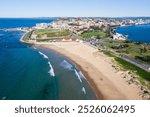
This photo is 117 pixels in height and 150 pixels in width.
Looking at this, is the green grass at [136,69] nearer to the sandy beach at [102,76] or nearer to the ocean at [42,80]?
the sandy beach at [102,76]

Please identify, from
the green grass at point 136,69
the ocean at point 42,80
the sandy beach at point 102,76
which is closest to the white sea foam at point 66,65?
the ocean at point 42,80

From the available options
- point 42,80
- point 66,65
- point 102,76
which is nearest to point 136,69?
point 102,76

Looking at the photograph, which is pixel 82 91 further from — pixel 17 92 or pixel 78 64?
pixel 78 64

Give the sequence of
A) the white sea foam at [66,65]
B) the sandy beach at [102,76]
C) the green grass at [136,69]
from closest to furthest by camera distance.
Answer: the sandy beach at [102,76], the green grass at [136,69], the white sea foam at [66,65]

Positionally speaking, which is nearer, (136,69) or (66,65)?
(136,69)

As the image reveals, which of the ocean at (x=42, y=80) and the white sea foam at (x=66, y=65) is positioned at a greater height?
the ocean at (x=42, y=80)

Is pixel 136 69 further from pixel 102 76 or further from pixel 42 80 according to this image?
pixel 42 80

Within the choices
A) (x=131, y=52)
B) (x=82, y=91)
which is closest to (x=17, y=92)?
(x=82, y=91)

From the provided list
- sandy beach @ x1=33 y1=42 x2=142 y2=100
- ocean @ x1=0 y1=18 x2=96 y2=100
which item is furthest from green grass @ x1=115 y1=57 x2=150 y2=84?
ocean @ x1=0 y1=18 x2=96 y2=100
